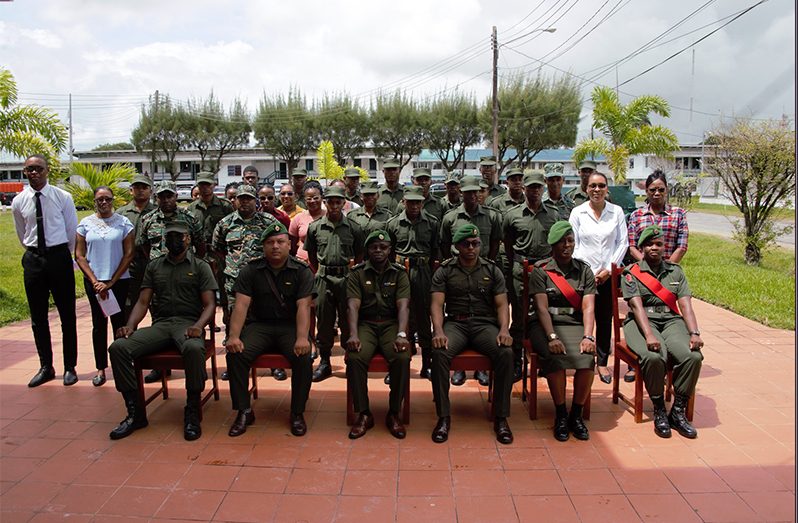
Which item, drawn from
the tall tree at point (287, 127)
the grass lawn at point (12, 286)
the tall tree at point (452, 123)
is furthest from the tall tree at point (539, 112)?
the grass lawn at point (12, 286)

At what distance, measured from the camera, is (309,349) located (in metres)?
4.24

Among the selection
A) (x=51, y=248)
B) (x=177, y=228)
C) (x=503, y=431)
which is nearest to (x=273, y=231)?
(x=177, y=228)

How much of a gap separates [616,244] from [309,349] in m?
2.92

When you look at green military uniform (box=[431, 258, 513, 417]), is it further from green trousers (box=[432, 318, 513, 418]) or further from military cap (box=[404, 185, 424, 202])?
military cap (box=[404, 185, 424, 202])

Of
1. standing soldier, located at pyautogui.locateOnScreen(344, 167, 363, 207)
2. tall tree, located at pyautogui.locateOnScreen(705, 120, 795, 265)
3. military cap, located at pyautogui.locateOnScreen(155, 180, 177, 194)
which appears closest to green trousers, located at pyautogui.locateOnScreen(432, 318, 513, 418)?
military cap, located at pyautogui.locateOnScreen(155, 180, 177, 194)

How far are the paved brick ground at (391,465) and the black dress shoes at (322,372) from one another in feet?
1.22

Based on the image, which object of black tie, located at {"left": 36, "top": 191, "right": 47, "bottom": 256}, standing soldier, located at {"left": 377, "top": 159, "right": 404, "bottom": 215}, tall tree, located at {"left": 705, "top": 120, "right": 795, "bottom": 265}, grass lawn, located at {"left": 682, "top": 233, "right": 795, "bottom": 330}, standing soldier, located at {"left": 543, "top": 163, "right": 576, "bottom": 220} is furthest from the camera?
tall tree, located at {"left": 705, "top": 120, "right": 795, "bottom": 265}

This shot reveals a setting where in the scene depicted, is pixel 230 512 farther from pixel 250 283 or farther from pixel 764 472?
pixel 764 472

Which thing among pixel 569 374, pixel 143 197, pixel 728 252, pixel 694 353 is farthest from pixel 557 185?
pixel 728 252

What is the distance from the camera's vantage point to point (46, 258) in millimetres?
5277

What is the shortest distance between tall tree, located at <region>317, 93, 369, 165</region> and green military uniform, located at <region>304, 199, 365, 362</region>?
30295mm

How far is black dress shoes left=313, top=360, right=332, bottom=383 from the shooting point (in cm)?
539

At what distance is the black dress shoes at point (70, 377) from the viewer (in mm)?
5262

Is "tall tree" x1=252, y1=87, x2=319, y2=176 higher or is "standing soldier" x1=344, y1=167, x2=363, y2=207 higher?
"tall tree" x1=252, y1=87, x2=319, y2=176
